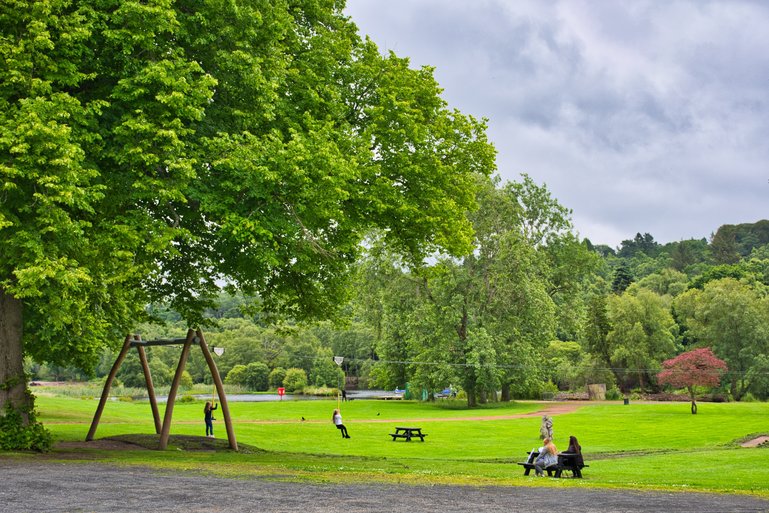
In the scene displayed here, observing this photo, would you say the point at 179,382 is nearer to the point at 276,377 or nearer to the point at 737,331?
the point at 737,331

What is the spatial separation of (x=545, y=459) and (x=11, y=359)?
611 inches

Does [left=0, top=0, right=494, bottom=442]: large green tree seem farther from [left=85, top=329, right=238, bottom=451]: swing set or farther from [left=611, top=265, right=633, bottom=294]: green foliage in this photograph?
[left=611, top=265, right=633, bottom=294]: green foliage

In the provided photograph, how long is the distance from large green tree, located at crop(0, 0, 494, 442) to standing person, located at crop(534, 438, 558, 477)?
763 cm

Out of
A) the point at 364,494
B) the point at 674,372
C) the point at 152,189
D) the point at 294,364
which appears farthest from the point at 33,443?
the point at 294,364

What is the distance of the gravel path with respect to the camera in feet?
36.5

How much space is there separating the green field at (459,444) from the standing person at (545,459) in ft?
3.18

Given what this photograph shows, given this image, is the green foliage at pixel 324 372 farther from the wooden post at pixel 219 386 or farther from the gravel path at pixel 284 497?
the gravel path at pixel 284 497

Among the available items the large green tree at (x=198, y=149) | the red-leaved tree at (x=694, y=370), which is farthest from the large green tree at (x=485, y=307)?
the large green tree at (x=198, y=149)

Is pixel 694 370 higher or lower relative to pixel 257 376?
higher

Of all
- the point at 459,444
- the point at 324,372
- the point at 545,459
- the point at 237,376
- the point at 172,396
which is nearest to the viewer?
the point at 545,459

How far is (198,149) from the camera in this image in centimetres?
1956

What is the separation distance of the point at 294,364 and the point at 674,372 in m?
69.1

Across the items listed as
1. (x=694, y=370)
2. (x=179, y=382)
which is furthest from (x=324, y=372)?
(x=179, y=382)

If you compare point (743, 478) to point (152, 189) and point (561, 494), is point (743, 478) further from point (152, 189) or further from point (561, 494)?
point (152, 189)
